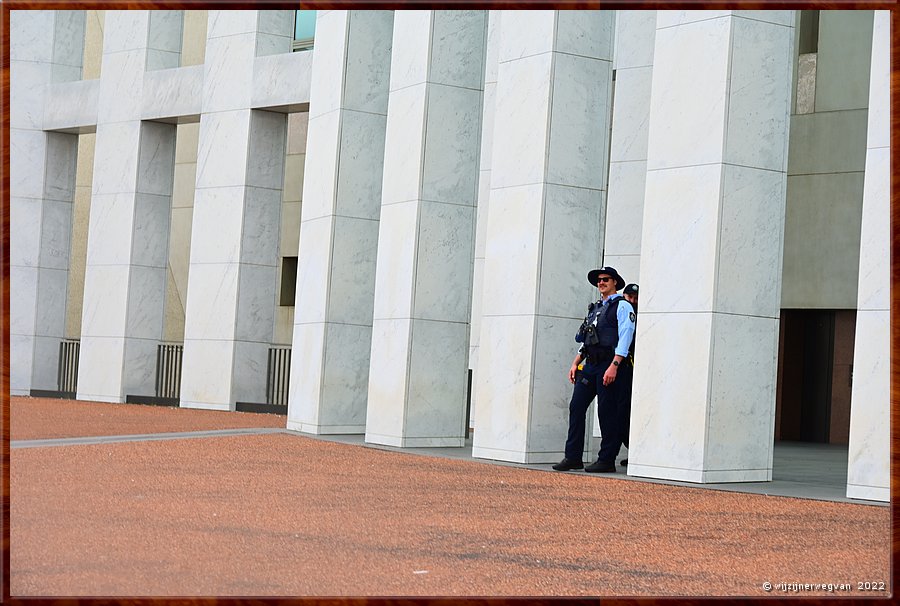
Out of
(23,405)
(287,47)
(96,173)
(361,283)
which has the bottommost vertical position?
(23,405)

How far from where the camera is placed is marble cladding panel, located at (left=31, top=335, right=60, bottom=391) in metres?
27.8

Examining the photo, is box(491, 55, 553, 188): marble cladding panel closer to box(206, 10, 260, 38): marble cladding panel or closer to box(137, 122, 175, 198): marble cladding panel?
box(206, 10, 260, 38): marble cladding panel

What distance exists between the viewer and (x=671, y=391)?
12.8m

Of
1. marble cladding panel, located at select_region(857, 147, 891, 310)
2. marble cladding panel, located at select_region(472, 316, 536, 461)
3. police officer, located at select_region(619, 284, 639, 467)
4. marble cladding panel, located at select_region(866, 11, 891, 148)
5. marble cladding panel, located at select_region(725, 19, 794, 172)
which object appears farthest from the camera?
marble cladding panel, located at select_region(472, 316, 536, 461)

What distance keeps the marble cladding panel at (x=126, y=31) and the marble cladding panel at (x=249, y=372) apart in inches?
277

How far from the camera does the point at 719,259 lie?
12500 mm

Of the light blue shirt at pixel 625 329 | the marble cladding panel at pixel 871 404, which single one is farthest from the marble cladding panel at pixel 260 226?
the marble cladding panel at pixel 871 404

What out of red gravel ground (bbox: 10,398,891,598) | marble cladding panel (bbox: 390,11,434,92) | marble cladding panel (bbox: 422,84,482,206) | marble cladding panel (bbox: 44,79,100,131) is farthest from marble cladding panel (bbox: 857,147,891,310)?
marble cladding panel (bbox: 44,79,100,131)

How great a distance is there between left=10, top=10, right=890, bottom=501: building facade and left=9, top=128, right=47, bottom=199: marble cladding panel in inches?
2.0

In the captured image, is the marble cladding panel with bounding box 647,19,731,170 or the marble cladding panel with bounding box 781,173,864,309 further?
the marble cladding panel with bounding box 781,173,864,309

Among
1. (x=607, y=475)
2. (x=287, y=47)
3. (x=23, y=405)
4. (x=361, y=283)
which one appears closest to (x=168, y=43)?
(x=287, y=47)

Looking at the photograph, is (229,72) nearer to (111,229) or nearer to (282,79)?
(282,79)

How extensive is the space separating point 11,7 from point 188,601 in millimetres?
2720

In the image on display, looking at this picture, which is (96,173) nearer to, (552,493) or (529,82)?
(529,82)
